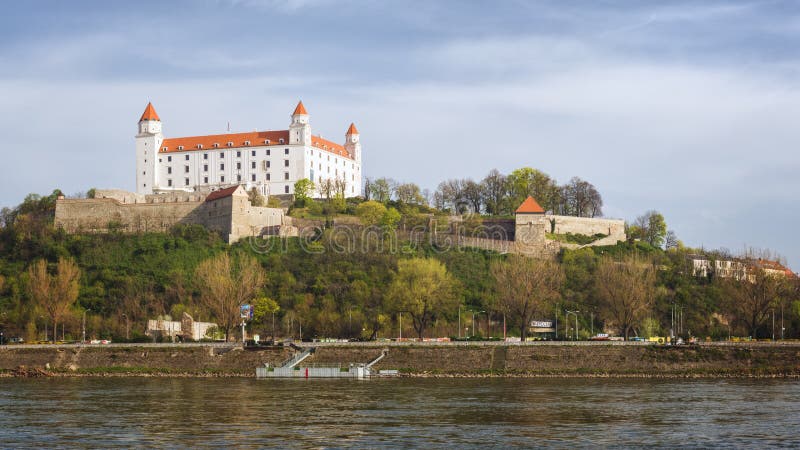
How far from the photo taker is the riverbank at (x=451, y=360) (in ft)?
216

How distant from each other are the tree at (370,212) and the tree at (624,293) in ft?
95.6

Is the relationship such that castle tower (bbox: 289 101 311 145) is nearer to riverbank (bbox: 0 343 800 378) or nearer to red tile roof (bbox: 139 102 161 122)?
red tile roof (bbox: 139 102 161 122)

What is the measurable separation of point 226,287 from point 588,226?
49.6 metres

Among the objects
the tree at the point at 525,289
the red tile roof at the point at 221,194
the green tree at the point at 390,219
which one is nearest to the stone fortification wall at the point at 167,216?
the red tile roof at the point at 221,194

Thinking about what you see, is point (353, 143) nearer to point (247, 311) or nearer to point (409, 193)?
point (409, 193)

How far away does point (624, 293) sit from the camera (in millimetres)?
77625

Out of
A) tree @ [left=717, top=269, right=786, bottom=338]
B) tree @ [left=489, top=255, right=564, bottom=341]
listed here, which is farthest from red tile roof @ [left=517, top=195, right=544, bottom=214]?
tree @ [left=717, top=269, right=786, bottom=338]

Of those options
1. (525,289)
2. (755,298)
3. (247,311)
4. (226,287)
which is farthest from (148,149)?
(755,298)

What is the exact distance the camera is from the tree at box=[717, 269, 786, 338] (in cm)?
7956

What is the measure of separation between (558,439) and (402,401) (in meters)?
13.8

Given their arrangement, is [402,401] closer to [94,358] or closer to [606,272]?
[94,358]

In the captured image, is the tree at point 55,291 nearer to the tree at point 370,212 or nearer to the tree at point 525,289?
the tree at point 370,212

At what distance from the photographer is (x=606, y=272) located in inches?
3388

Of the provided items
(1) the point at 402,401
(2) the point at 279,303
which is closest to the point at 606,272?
(2) the point at 279,303
